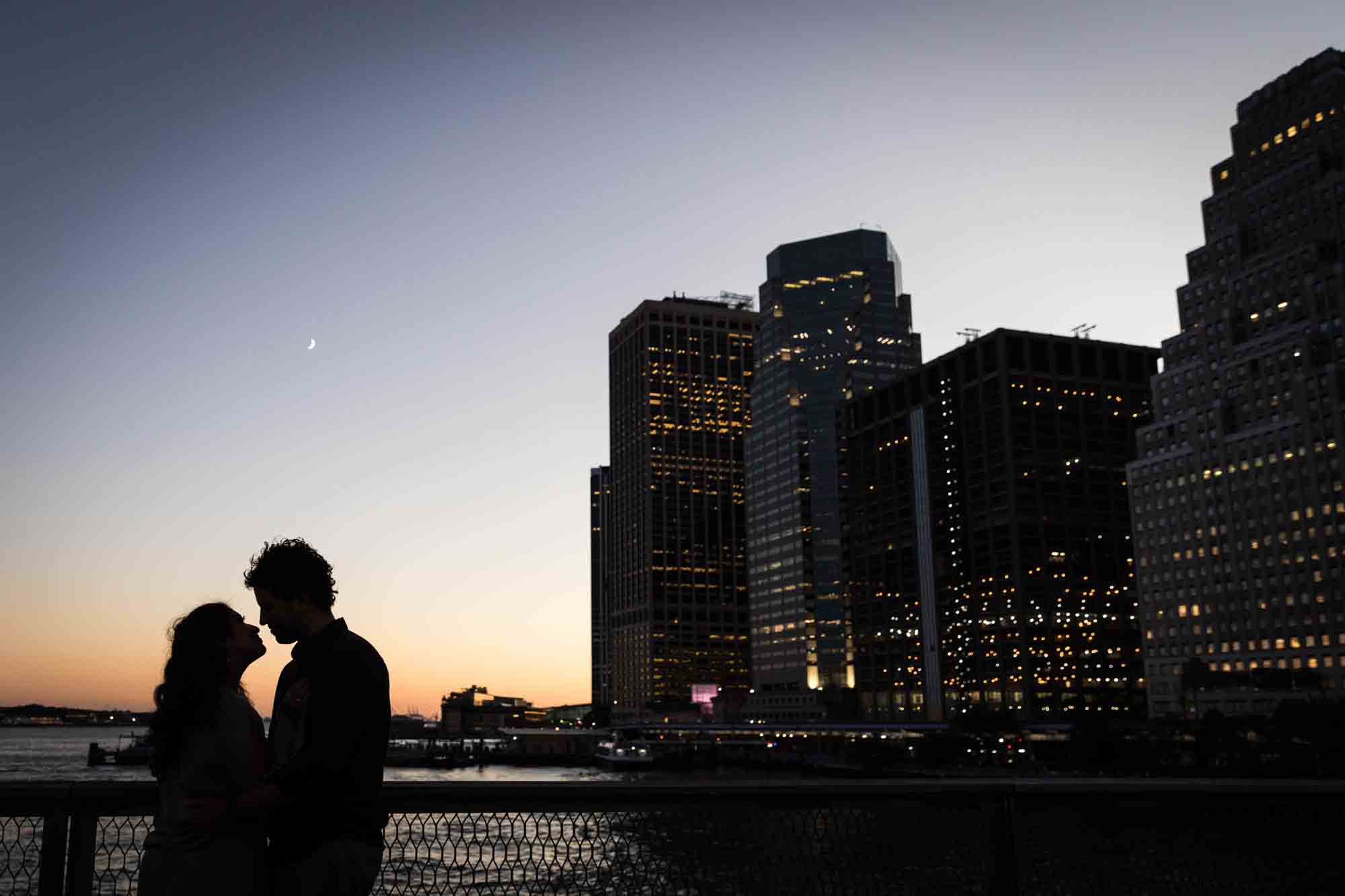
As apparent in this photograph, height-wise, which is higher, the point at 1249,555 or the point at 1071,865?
the point at 1249,555

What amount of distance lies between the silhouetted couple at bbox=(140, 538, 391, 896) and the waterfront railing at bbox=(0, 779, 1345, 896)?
1.03 m

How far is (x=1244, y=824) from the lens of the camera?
314 inches

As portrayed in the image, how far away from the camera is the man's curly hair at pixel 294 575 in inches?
232

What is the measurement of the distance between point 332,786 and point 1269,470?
16981 centimetres

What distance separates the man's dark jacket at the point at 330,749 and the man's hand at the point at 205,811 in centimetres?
24

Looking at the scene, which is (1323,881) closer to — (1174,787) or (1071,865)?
(1174,787)

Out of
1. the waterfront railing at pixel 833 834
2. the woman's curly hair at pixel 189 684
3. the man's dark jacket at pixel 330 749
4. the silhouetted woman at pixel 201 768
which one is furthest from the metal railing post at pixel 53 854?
the man's dark jacket at pixel 330 749

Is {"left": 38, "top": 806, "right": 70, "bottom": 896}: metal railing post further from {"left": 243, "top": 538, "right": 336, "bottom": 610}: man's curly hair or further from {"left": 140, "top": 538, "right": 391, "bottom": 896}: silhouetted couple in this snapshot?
{"left": 243, "top": 538, "right": 336, "bottom": 610}: man's curly hair

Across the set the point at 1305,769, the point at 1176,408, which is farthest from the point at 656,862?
the point at 1176,408

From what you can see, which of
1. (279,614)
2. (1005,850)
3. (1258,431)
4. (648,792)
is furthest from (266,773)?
(1258,431)

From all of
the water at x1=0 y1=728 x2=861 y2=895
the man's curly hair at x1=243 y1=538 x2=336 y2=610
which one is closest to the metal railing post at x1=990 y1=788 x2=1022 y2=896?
the water at x1=0 y1=728 x2=861 y2=895

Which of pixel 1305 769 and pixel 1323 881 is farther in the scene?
pixel 1305 769

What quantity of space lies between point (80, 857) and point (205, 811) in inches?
75.9

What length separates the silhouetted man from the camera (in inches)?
210
